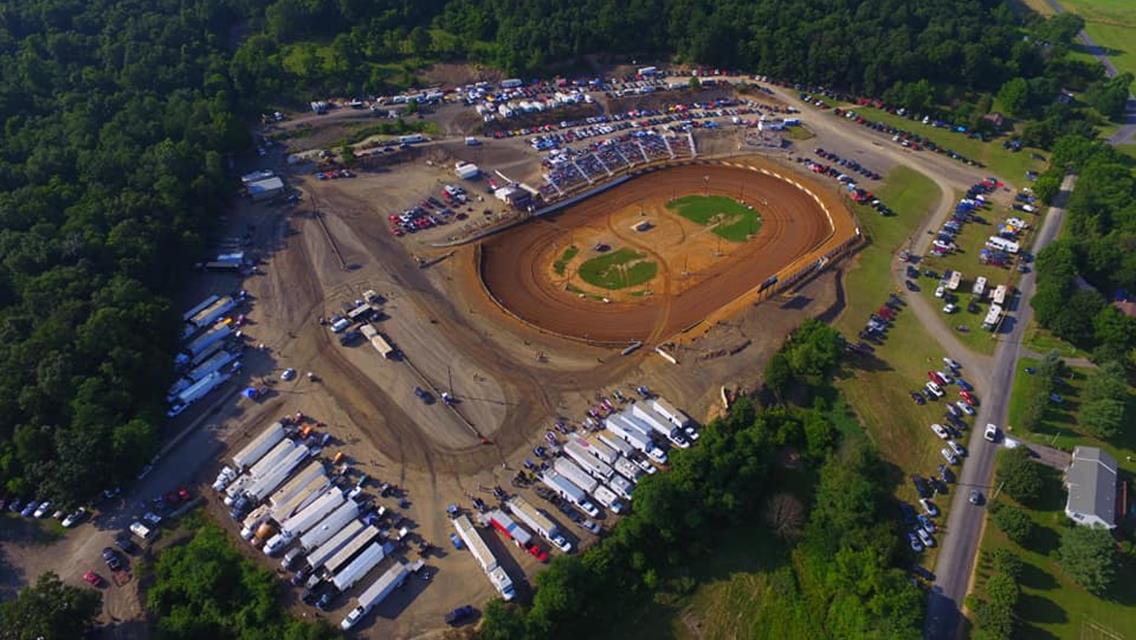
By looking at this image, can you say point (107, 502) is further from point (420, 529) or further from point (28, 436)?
point (420, 529)

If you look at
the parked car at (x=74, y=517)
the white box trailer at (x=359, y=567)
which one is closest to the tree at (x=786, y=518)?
the white box trailer at (x=359, y=567)

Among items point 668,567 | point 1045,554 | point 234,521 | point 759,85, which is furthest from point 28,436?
point 759,85

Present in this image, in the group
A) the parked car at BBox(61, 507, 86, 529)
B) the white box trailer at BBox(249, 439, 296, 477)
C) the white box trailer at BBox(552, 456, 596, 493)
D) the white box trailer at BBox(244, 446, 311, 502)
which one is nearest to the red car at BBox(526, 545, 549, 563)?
the white box trailer at BBox(552, 456, 596, 493)

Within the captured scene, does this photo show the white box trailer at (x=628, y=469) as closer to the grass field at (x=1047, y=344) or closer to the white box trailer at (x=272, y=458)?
the white box trailer at (x=272, y=458)

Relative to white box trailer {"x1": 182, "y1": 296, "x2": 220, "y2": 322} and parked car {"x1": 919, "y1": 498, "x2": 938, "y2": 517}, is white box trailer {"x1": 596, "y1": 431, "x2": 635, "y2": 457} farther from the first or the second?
white box trailer {"x1": 182, "y1": 296, "x2": 220, "y2": 322}

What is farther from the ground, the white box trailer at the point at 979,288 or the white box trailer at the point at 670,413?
the white box trailer at the point at 979,288

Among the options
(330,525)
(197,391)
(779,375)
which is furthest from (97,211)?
(779,375)

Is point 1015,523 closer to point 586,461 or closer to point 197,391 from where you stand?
point 586,461
